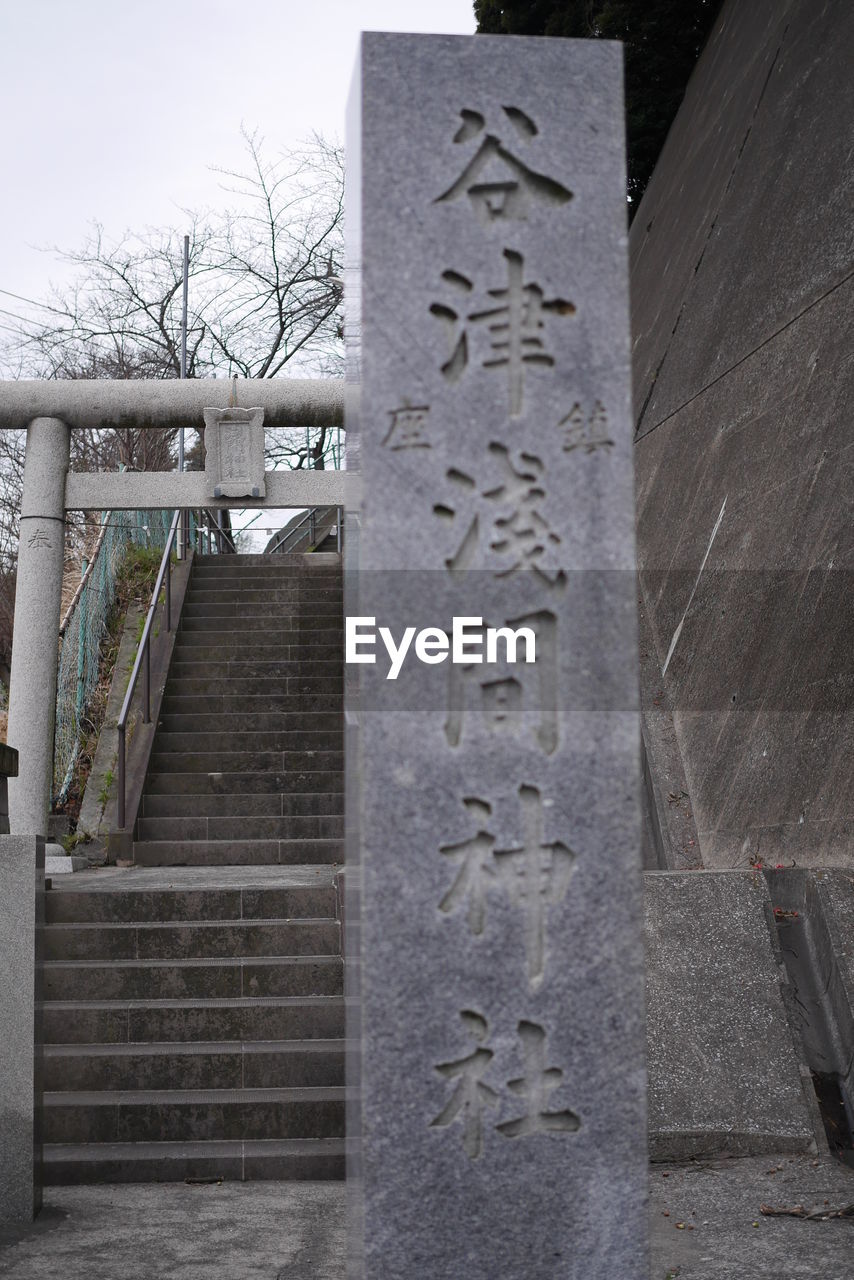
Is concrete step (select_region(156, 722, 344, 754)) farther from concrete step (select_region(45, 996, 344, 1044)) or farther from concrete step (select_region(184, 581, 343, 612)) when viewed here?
concrete step (select_region(45, 996, 344, 1044))

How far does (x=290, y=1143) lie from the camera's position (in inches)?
202

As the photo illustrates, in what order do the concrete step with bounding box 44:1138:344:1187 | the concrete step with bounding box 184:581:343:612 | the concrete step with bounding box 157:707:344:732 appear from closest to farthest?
the concrete step with bounding box 44:1138:344:1187, the concrete step with bounding box 157:707:344:732, the concrete step with bounding box 184:581:343:612

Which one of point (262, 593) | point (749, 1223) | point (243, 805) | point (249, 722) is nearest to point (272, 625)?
point (262, 593)

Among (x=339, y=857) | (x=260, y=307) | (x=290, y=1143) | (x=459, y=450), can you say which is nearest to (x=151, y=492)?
(x=339, y=857)

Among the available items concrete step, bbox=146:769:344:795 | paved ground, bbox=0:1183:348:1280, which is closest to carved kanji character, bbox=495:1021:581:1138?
paved ground, bbox=0:1183:348:1280

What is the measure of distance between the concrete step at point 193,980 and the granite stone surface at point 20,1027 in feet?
4.67

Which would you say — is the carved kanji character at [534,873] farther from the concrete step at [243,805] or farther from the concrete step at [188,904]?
the concrete step at [243,805]

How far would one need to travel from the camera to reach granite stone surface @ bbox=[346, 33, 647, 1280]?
9.18ft

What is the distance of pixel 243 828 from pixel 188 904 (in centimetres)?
294

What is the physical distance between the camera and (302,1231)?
4.27 meters

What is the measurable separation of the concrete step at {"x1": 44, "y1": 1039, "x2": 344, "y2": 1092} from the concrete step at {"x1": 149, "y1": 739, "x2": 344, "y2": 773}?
4597 millimetres

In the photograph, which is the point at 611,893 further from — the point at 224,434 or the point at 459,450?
the point at 224,434

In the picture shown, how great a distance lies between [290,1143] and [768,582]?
413 centimetres

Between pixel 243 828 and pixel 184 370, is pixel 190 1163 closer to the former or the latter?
pixel 243 828
